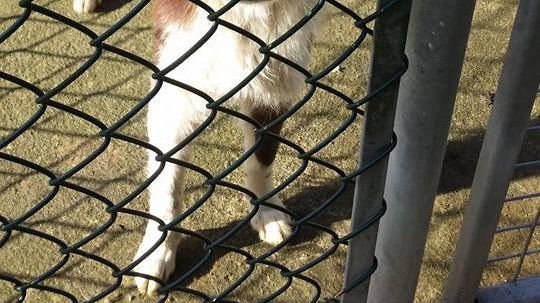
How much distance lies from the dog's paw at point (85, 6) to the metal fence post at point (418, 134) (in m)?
2.58

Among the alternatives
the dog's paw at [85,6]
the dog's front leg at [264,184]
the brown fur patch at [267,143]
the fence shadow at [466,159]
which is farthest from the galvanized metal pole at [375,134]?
the dog's paw at [85,6]

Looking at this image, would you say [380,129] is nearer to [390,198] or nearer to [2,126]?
[390,198]

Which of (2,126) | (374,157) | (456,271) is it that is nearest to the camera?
(374,157)

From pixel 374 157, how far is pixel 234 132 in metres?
1.92

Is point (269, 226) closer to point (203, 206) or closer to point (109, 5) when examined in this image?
point (203, 206)

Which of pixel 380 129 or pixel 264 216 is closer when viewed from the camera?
pixel 380 129

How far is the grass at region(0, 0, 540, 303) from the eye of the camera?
9.11ft

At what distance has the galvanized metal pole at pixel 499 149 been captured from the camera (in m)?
1.71

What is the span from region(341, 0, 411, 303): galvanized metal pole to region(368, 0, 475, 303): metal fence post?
0.04 metres

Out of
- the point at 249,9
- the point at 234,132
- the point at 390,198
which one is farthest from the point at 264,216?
the point at 390,198

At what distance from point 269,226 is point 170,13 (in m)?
1.08

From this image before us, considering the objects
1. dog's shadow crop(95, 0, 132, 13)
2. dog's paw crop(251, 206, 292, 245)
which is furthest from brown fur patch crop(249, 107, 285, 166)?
dog's shadow crop(95, 0, 132, 13)

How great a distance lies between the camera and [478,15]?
12.9ft

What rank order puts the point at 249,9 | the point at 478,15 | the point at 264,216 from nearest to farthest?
the point at 249,9, the point at 264,216, the point at 478,15
